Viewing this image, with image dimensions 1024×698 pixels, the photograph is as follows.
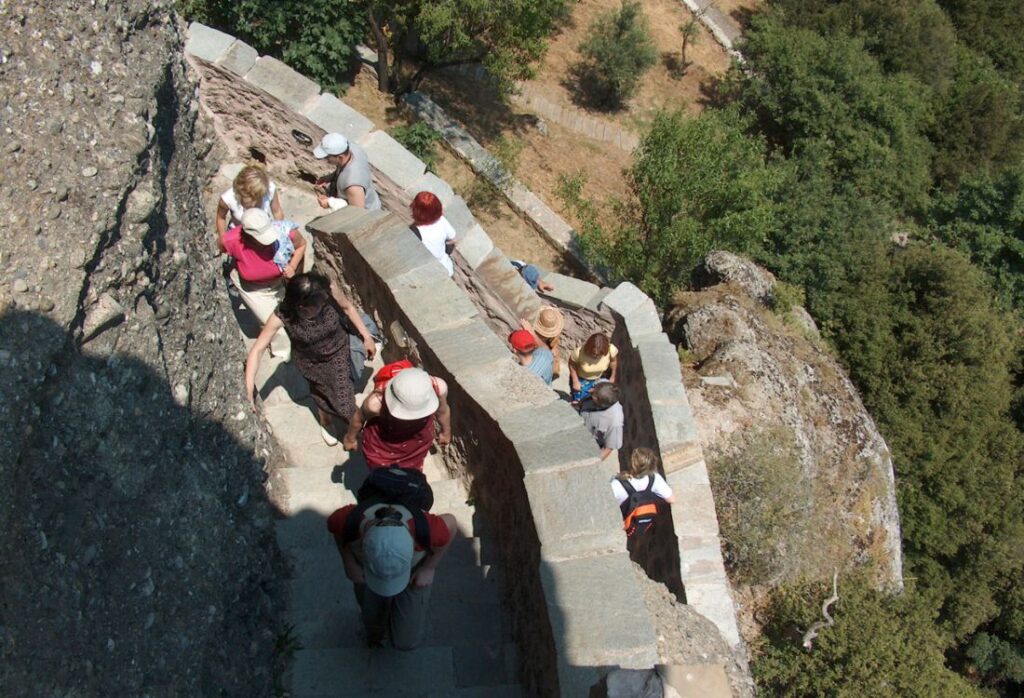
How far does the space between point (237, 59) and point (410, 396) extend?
13.5 ft

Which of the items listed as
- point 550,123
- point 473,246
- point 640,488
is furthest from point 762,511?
point 550,123

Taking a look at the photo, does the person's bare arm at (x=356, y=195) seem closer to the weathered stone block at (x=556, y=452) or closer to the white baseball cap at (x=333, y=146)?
the white baseball cap at (x=333, y=146)

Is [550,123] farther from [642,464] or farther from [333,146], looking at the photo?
[642,464]

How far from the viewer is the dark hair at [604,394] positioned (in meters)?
6.23

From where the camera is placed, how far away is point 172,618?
3.83 m

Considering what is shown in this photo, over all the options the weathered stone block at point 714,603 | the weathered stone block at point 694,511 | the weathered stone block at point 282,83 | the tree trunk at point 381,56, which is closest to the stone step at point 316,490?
the weathered stone block at point 694,511

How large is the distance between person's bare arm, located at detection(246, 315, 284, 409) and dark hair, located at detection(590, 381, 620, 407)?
7.42 ft

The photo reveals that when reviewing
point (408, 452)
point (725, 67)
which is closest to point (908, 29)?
A: point (725, 67)

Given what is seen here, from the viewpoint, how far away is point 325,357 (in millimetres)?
4918

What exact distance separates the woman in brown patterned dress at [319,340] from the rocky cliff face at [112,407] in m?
0.35

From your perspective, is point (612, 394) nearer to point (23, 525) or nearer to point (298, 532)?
point (298, 532)

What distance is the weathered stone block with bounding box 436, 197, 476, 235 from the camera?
7.11 meters

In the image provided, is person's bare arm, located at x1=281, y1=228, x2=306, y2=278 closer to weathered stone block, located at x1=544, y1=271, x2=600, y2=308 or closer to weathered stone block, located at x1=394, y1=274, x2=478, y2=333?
weathered stone block, located at x1=394, y1=274, x2=478, y2=333

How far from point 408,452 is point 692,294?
27.8 feet
